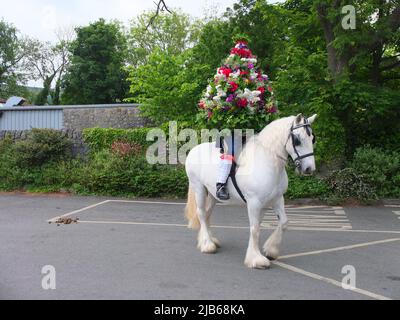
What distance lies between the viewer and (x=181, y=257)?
6.66m

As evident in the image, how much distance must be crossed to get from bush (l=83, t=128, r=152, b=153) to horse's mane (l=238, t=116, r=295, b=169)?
10.7 m

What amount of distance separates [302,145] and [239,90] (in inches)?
53.6

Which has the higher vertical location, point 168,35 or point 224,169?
point 168,35

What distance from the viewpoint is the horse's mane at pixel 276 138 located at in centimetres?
592

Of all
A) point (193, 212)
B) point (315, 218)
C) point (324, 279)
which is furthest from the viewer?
point (315, 218)

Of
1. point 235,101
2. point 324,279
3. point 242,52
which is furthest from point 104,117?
point 324,279

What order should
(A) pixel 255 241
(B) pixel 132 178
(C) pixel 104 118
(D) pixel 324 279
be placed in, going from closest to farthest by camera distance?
(D) pixel 324 279
(A) pixel 255 241
(B) pixel 132 178
(C) pixel 104 118

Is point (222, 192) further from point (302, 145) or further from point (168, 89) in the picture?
point (168, 89)

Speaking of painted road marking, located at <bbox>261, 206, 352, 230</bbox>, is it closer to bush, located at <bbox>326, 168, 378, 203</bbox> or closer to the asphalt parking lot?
the asphalt parking lot

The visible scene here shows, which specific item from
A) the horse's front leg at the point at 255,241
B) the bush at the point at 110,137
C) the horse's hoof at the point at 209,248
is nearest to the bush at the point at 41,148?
the bush at the point at 110,137

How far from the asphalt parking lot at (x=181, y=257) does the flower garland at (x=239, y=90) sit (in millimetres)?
2291

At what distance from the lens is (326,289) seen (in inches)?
207

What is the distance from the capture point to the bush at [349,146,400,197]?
40.7 feet
